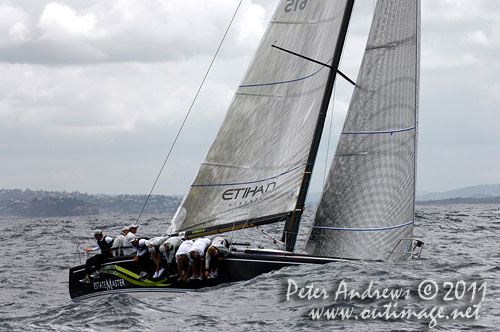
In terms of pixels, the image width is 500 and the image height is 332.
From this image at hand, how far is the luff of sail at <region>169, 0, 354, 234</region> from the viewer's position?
12.6 meters

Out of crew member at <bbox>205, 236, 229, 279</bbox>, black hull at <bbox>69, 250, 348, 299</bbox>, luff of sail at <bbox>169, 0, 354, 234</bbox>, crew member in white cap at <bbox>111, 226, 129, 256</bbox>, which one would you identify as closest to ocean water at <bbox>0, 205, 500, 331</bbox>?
black hull at <bbox>69, 250, 348, 299</bbox>

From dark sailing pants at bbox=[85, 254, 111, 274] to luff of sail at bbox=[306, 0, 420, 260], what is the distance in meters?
3.57

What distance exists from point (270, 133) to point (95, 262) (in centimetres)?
384

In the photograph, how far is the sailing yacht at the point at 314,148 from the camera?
473 inches

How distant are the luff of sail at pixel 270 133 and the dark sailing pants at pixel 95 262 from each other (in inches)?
57.3

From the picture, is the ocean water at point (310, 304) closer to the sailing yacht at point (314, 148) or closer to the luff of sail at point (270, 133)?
the sailing yacht at point (314, 148)

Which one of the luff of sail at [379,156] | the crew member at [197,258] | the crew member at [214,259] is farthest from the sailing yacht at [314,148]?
the crew member at [214,259]

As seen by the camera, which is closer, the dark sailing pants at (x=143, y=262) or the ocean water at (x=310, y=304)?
the ocean water at (x=310, y=304)

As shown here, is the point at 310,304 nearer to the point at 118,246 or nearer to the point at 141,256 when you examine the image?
the point at 141,256

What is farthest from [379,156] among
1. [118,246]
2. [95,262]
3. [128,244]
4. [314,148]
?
[95,262]

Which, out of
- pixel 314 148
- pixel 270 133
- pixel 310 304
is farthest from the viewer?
pixel 270 133

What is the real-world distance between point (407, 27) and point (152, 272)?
6.18 meters

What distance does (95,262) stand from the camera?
12188 millimetres

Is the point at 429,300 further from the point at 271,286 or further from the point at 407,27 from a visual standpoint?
the point at 407,27
